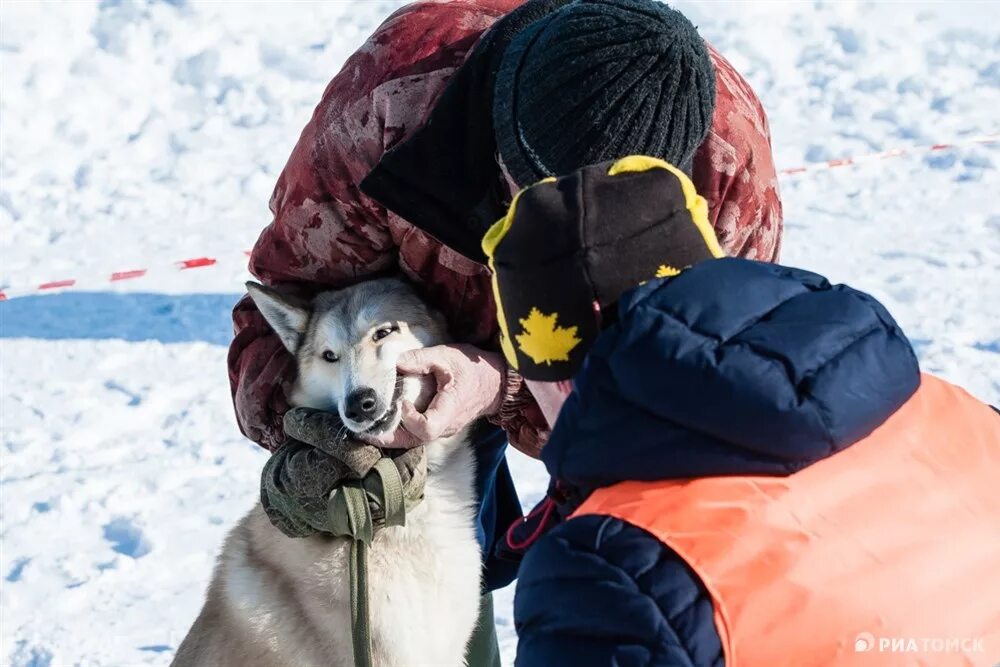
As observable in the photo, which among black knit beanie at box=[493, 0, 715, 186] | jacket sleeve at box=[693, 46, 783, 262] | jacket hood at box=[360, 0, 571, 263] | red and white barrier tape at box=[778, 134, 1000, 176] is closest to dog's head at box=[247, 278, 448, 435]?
jacket hood at box=[360, 0, 571, 263]

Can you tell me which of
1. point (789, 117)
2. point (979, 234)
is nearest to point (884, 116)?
point (789, 117)

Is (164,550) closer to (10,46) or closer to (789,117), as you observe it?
(789,117)

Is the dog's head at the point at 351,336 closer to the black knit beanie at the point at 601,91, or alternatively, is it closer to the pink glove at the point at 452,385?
the pink glove at the point at 452,385

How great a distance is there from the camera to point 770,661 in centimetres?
104

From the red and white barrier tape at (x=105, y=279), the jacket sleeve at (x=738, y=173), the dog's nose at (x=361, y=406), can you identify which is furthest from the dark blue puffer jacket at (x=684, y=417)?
the red and white barrier tape at (x=105, y=279)

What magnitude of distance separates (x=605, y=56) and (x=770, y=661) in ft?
3.09

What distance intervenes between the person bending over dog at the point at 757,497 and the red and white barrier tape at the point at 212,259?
507 centimetres

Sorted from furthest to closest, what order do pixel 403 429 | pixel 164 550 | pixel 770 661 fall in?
pixel 164 550 → pixel 403 429 → pixel 770 661

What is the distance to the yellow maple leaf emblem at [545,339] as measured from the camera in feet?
4.07

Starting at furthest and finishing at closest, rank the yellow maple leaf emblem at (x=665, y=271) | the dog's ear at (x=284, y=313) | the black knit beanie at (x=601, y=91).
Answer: the dog's ear at (x=284, y=313) → the black knit beanie at (x=601, y=91) → the yellow maple leaf emblem at (x=665, y=271)

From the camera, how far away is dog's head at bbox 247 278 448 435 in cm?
252

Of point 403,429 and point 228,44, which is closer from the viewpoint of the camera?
point 403,429

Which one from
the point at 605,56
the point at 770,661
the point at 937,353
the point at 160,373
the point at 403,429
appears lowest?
the point at 160,373

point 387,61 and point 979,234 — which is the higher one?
point 387,61
